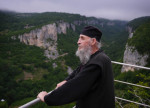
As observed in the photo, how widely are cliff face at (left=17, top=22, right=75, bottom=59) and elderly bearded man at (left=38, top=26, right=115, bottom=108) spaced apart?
67447 millimetres

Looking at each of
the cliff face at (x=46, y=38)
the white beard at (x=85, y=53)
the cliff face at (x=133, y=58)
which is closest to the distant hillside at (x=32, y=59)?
the cliff face at (x=46, y=38)

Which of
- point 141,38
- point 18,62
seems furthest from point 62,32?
point 141,38

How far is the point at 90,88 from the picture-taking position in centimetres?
123

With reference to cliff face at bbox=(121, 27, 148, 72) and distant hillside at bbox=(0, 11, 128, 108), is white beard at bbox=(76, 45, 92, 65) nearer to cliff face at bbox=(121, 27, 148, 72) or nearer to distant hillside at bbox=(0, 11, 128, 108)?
distant hillside at bbox=(0, 11, 128, 108)

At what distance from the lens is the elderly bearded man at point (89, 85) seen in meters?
1.18

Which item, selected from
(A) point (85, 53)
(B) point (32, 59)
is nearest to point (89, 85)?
(A) point (85, 53)

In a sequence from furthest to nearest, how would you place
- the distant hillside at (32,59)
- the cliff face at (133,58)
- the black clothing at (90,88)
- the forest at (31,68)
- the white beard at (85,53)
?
the distant hillside at (32,59), the forest at (31,68), the cliff face at (133,58), the white beard at (85,53), the black clothing at (90,88)

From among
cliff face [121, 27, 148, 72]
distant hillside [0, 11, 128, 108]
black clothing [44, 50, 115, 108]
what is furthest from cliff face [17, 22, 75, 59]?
black clothing [44, 50, 115, 108]

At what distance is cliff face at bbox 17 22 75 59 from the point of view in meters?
69.9

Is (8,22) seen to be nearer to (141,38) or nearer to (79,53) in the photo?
(141,38)

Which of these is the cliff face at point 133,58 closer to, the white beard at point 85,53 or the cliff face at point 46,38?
the white beard at point 85,53

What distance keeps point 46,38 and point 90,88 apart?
7946 cm

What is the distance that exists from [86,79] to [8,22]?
10760 centimetres

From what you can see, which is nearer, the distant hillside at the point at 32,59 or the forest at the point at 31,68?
the forest at the point at 31,68
